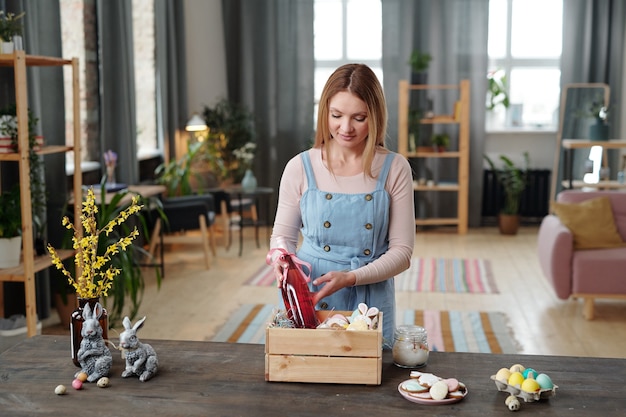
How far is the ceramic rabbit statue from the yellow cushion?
12.6ft

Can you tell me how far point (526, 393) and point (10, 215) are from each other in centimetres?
302

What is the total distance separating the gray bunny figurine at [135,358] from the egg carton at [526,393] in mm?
760

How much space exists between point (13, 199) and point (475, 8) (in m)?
5.57

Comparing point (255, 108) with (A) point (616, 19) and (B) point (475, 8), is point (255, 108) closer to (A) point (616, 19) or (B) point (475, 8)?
(B) point (475, 8)

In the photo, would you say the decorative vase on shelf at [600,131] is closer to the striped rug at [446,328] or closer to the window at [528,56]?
the window at [528,56]

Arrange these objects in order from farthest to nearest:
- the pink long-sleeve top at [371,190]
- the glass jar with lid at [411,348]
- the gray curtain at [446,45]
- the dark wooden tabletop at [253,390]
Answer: the gray curtain at [446,45] < the pink long-sleeve top at [371,190] < the glass jar with lid at [411,348] < the dark wooden tabletop at [253,390]

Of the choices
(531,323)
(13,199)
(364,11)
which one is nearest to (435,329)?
(531,323)

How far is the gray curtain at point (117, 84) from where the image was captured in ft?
20.1

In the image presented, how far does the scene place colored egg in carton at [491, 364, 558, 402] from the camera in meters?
1.66

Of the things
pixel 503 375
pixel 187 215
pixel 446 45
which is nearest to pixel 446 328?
pixel 187 215

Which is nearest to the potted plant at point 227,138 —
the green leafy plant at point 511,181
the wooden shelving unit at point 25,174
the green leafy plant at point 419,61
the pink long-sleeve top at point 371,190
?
the green leafy plant at point 419,61

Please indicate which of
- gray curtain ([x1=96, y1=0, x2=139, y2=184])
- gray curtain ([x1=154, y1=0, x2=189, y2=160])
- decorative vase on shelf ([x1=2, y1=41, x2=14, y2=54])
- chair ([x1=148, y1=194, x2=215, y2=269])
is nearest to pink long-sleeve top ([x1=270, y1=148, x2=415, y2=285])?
decorative vase on shelf ([x1=2, y1=41, x2=14, y2=54])

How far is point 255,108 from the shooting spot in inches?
340

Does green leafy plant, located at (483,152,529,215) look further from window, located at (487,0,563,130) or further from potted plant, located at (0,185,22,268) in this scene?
potted plant, located at (0,185,22,268)
